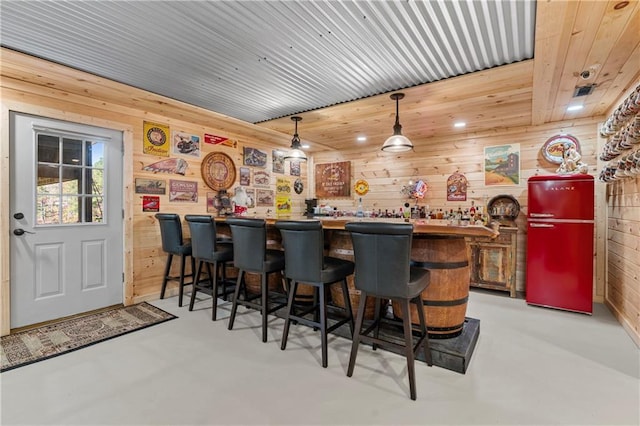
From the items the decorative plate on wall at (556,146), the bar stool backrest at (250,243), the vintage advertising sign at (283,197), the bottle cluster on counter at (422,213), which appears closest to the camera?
the bar stool backrest at (250,243)

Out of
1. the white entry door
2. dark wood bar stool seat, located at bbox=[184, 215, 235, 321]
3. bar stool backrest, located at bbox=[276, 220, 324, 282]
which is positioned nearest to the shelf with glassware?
bar stool backrest, located at bbox=[276, 220, 324, 282]

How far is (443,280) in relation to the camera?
2387 millimetres

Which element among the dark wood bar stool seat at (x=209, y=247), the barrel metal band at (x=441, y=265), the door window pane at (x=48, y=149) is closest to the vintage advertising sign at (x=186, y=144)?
the door window pane at (x=48, y=149)

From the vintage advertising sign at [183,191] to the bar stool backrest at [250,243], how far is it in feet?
5.71

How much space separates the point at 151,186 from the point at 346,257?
2.77 metres

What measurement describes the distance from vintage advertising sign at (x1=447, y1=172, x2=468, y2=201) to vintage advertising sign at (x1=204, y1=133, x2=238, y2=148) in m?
3.60

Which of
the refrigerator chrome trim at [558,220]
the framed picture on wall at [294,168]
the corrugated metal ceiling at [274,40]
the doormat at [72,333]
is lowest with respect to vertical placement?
the doormat at [72,333]

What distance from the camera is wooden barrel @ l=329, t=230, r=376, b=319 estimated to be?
2.79m

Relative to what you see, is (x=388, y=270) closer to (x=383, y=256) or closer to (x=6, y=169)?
(x=383, y=256)

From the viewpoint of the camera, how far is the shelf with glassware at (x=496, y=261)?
13.3 feet

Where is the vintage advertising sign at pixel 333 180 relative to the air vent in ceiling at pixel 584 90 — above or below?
below

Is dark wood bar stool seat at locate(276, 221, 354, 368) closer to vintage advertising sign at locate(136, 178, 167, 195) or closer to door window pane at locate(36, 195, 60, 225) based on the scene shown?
vintage advertising sign at locate(136, 178, 167, 195)

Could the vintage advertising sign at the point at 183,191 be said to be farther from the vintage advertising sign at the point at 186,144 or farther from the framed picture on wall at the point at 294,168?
the framed picture on wall at the point at 294,168

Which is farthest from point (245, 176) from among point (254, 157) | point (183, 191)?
point (183, 191)
